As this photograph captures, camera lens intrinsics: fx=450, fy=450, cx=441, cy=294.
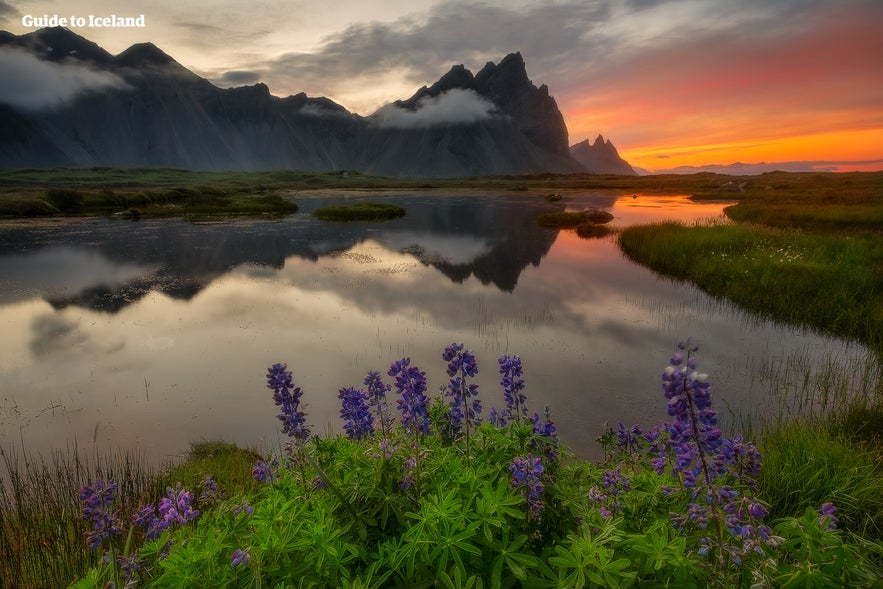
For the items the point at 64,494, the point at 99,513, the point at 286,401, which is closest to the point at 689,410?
the point at 286,401

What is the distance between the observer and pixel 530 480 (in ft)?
10.2

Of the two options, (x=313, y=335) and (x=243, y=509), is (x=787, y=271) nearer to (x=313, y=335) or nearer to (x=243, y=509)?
(x=313, y=335)

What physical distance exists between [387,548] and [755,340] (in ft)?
50.4

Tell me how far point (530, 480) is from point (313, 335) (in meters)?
14.0

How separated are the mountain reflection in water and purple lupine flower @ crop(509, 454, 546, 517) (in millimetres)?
6465

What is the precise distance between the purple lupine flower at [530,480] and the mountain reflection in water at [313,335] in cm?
646

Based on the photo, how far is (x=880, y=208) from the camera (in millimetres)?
32094

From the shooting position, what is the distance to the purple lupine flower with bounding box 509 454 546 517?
3045 mm

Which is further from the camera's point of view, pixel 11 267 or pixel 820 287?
pixel 11 267

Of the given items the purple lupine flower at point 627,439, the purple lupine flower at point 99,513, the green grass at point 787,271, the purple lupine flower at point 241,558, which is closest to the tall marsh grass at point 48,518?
the purple lupine flower at point 99,513

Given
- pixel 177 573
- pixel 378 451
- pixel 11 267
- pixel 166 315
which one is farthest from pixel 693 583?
pixel 11 267

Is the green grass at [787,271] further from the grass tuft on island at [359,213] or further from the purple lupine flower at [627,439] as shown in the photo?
the grass tuft on island at [359,213]

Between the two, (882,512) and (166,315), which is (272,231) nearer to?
(166,315)

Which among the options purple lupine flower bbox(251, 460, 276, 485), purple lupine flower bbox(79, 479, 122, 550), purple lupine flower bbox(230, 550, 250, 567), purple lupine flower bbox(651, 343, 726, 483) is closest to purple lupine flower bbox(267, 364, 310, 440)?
purple lupine flower bbox(251, 460, 276, 485)
